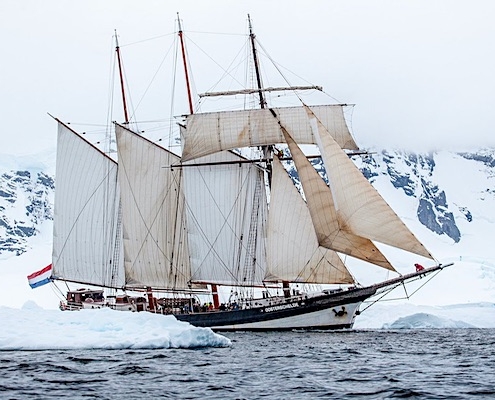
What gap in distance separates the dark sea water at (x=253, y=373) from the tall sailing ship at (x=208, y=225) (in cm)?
1994

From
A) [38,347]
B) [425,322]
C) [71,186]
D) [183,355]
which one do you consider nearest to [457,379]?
[183,355]

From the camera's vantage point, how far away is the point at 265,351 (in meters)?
39.4

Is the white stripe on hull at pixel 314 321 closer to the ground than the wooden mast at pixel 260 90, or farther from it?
closer to the ground

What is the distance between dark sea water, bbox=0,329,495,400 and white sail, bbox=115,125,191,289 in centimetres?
2718

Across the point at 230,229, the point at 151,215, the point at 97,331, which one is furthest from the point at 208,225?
the point at 97,331

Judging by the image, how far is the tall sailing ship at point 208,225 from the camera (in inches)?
2349

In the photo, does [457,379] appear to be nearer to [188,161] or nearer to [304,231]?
[304,231]

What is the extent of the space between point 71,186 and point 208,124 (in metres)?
12.0

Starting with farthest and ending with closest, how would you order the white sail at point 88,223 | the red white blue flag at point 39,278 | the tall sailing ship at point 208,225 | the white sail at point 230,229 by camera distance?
the red white blue flag at point 39,278, the white sail at point 88,223, the white sail at point 230,229, the tall sailing ship at point 208,225

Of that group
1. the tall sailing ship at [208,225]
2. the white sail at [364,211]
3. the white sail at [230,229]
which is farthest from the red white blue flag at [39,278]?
the white sail at [364,211]

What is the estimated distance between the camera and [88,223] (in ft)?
226

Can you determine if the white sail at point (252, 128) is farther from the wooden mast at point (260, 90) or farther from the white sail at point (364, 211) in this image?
the white sail at point (364, 211)

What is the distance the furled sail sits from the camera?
51688mm

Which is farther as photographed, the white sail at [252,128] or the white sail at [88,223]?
the white sail at [88,223]
